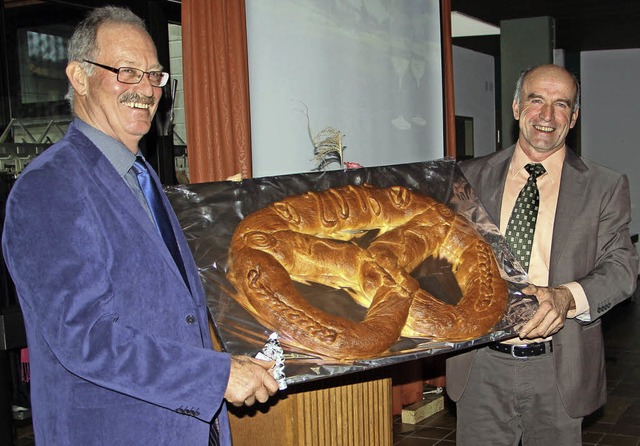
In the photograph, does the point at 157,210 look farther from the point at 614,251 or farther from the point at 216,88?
the point at 216,88

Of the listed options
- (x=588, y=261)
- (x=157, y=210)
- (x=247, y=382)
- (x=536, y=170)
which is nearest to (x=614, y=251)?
(x=588, y=261)

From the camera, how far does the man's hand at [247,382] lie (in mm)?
1826

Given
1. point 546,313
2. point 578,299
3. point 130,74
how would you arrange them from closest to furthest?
point 130,74, point 546,313, point 578,299

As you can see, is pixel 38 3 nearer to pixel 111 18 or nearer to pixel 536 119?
pixel 111 18

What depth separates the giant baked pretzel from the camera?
81.8 inches

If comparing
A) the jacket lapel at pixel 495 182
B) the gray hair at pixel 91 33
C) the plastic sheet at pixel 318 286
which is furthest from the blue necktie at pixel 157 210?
the jacket lapel at pixel 495 182

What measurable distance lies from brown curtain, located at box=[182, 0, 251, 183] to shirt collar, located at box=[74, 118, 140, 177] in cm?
171

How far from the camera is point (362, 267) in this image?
7.52 feet

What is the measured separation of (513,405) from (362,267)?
87 cm

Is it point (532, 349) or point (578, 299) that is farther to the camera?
point (532, 349)

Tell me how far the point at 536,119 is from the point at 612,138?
356 inches

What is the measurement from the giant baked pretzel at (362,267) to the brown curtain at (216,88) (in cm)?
137

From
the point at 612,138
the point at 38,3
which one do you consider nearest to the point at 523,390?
the point at 38,3

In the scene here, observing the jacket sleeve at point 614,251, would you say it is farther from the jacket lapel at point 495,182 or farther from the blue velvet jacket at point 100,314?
the blue velvet jacket at point 100,314
